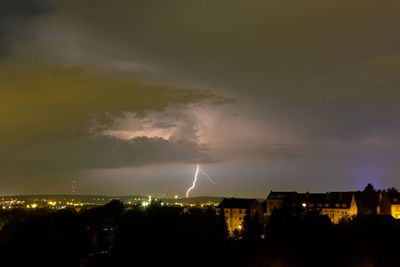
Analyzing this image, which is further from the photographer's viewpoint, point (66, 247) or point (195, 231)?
point (66, 247)

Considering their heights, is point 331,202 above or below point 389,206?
above

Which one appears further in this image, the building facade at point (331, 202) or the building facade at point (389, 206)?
the building facade at point (389, 206)

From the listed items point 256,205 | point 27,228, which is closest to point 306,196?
point 256,205

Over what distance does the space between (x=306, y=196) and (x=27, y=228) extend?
77568mm

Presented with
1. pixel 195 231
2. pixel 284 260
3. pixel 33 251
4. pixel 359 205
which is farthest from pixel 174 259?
pixel 359 205

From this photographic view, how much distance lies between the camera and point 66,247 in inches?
2817

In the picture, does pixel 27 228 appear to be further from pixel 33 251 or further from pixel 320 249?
pixel 320 249

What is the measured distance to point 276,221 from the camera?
72688 millimetres

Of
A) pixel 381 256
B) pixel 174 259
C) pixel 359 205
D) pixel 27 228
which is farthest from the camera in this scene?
pixel 359 205

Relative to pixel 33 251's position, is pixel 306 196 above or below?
above

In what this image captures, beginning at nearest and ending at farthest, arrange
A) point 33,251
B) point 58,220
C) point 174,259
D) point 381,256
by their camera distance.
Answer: point 174,259
point 381,256
point 33,251
point 58,220

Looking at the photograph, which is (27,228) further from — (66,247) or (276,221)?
(276,221)

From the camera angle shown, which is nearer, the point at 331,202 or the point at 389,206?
the point at 389,206

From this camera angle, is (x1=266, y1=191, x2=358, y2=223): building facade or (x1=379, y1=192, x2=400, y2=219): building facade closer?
(x1=266, y1=191, x2=358, y2=223): building facade
